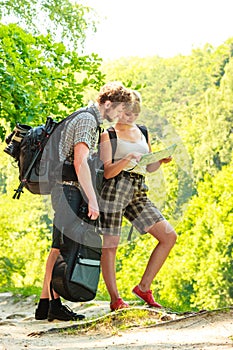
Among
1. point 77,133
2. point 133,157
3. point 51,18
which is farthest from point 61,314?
point 51,18

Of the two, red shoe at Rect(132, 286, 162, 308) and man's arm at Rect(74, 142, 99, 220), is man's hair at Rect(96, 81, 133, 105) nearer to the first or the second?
man's arm at Rect(74, 142, 99, 220)

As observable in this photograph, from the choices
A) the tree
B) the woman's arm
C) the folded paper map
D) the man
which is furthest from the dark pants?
the tree

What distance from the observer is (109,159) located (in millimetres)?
6898

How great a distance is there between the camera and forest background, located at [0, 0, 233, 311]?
36.7 feet

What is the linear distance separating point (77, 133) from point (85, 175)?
350 mm

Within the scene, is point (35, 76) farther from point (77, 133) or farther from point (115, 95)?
point (77, 133)

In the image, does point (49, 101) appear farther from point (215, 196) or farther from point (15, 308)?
point (215, 196)

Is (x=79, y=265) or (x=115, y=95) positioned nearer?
(x=79, y=265)

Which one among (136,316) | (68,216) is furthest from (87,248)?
(136,316)

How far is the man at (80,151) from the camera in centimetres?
655

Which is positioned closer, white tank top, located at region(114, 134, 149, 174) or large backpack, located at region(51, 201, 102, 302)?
large backpack, located at region(51, 201, 102, 302)

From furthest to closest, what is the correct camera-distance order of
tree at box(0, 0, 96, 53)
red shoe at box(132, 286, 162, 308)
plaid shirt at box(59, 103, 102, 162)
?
tree at box(0, 0, 96, 53), red shoe at box(132, 286, 162, 308), plaid shirt at box(59, 103, 102, 162)

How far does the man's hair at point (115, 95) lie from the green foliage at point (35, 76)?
485 centimetres

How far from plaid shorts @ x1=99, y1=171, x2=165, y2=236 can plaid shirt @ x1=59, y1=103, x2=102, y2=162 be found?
45 cm
